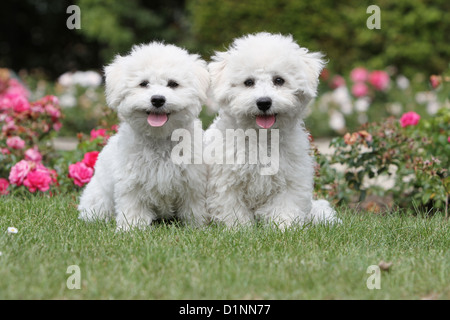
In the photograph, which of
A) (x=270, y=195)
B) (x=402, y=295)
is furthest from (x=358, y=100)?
(x=402, y=295)

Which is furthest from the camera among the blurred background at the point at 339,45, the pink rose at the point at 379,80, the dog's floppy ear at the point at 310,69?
the pink rose at the point at 379,80

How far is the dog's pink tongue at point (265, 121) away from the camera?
392 centimetres

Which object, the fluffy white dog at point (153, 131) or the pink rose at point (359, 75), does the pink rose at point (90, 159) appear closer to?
the fluffy white dog at point (153, 131)

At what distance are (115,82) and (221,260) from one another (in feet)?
4.61

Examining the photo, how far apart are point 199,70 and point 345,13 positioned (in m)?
7.35

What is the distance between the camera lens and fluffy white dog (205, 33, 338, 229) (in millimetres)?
3914

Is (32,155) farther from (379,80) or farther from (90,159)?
(379,80)

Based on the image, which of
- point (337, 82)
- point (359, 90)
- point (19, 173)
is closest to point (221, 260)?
point (19, 173)

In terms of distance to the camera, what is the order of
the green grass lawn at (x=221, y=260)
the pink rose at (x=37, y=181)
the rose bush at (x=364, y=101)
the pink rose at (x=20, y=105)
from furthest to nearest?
1. the rose bush at (x=364, y=101)
2. the pink rose at (x=20, y=105)
3. the pink rose at (x=37, y=181)
4. the green grass lawn at (x=221, y=260)

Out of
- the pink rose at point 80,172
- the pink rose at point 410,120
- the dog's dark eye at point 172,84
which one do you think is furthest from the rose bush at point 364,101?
the dog's dark eye at point 172,84

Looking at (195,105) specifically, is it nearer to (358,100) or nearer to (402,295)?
(402,295)

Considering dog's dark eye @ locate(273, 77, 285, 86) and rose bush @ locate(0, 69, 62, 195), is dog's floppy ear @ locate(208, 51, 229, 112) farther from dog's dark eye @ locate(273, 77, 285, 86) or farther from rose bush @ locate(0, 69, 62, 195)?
rose bush @ locate(0, 69, 62, 195)

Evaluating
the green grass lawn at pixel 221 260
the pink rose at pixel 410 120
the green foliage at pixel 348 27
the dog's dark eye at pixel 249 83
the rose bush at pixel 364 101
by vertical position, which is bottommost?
the green grass lawn at pixel 221 260

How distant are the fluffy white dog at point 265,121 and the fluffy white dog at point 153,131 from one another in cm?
15
